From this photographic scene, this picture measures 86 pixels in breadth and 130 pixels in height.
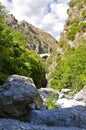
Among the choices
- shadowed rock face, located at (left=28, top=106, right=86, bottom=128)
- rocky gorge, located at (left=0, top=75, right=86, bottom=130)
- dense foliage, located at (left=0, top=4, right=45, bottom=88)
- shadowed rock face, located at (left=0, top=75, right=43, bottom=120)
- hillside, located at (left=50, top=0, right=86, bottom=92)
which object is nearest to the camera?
shadowed rock face, located at (left=28, top=106, right=86, bottom=128)

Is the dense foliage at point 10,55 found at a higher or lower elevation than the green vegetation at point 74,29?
lower

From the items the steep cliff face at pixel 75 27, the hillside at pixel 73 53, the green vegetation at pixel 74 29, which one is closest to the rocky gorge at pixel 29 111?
the hillside at pixel 73 53

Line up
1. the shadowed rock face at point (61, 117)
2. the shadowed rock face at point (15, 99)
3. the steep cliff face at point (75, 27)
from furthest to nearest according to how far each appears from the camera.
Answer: the steep cliff face at point (75, 27) < the shadowed rock face at point (15, 99) < the shadowed rock face at point (61, 117)

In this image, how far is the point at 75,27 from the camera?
9869 centimetres

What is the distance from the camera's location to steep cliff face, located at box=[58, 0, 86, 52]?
3686 inches

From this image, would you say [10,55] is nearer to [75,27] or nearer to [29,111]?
[29,111]

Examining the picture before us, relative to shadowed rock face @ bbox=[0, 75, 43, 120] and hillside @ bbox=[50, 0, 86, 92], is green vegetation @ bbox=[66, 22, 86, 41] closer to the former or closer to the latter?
hillside @ bbox=[50, 0, 86, 92]

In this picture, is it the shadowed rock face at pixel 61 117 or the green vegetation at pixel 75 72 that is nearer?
the shadowed rock face at pixel 61 117

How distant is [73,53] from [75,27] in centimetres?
1634

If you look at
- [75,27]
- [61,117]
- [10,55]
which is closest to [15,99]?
[61,117]

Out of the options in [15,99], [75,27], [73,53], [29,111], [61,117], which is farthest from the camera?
[75,27]

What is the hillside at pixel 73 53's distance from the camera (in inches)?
2805

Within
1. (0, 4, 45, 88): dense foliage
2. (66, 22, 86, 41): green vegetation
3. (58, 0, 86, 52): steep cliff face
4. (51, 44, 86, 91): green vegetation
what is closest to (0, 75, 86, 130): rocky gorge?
(0, 4, 45, 88): dense foliage

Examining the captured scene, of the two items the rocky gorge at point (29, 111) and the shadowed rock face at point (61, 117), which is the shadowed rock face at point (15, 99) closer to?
the rocky gorge at point (29, 111)
